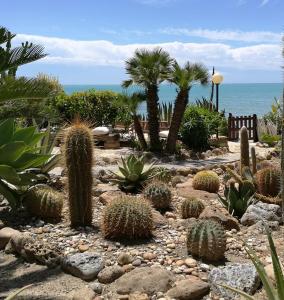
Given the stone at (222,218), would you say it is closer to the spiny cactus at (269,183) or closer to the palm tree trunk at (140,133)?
the spiny cactus at (269,183)

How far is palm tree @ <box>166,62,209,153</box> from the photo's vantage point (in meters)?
12.5

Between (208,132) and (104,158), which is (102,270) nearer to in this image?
(104,158)

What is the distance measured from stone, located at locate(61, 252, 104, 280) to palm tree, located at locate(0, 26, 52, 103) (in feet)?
6.46

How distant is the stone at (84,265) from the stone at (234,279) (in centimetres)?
107

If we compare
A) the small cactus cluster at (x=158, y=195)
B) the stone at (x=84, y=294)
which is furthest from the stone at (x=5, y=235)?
the small cactus cluster at (x=158, y=195)

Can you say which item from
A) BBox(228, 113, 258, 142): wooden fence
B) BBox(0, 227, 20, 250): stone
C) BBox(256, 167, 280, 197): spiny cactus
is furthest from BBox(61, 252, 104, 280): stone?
BBox(228, 113, 258, 142): wooden fence

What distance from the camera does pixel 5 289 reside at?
4473 millimetres

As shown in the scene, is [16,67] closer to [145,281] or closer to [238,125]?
[145,281]

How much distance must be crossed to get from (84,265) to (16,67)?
268 cm

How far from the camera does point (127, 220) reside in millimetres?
5309

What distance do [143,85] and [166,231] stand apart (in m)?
7.52

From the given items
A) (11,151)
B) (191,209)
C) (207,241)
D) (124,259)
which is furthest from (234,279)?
(11,151)

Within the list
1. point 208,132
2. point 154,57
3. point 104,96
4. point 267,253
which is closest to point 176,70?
point 154,57

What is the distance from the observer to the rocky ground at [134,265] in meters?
4.19
